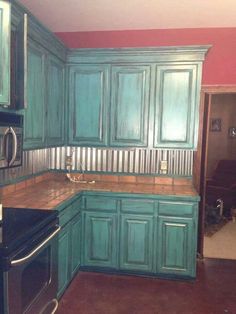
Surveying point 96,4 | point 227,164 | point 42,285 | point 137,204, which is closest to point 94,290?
point 137,204

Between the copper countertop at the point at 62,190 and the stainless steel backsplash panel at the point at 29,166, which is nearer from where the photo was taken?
the copper countertop at the point at 62,190

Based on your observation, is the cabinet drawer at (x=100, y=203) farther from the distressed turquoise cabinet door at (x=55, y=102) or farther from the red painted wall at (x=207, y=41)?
the red painted wall at (x=207, y=41)

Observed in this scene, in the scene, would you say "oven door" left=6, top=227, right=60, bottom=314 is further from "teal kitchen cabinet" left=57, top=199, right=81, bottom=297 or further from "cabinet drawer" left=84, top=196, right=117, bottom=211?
"cabinet drawer" left=84, top=196, right=117, bottom=211

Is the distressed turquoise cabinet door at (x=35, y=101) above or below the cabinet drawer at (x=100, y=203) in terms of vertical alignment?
above

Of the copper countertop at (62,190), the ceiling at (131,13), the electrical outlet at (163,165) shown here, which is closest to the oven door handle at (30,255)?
the copper countertop at (62,190)

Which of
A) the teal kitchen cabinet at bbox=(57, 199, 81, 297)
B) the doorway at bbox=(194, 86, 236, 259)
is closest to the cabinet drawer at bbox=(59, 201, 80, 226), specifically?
the teal kitchen cabinet at bbox=(57, 199, 81, 297)

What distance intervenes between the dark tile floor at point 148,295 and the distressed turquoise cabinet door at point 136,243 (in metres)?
0.15

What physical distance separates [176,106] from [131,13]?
1065mm

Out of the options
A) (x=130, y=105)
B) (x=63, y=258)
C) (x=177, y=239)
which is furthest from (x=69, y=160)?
(x=177, y=239)

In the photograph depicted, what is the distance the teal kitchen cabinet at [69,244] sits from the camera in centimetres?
271

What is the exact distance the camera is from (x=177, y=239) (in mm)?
3178

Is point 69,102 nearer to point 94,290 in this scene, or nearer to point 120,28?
point 120,28

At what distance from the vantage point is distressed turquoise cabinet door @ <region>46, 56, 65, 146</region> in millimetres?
3117

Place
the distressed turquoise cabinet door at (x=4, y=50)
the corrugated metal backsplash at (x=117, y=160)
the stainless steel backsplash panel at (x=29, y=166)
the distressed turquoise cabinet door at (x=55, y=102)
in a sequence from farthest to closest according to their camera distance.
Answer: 1. the corrugated metal backsplash at (x=117, y=160)
2. the distressed turquoise cabinet door at (x=55, y=102)
3. the stainless steel backsplash panel at (x=29, y=166)
4. the distressed turquoise cabinet door at (x=4, y=50)
